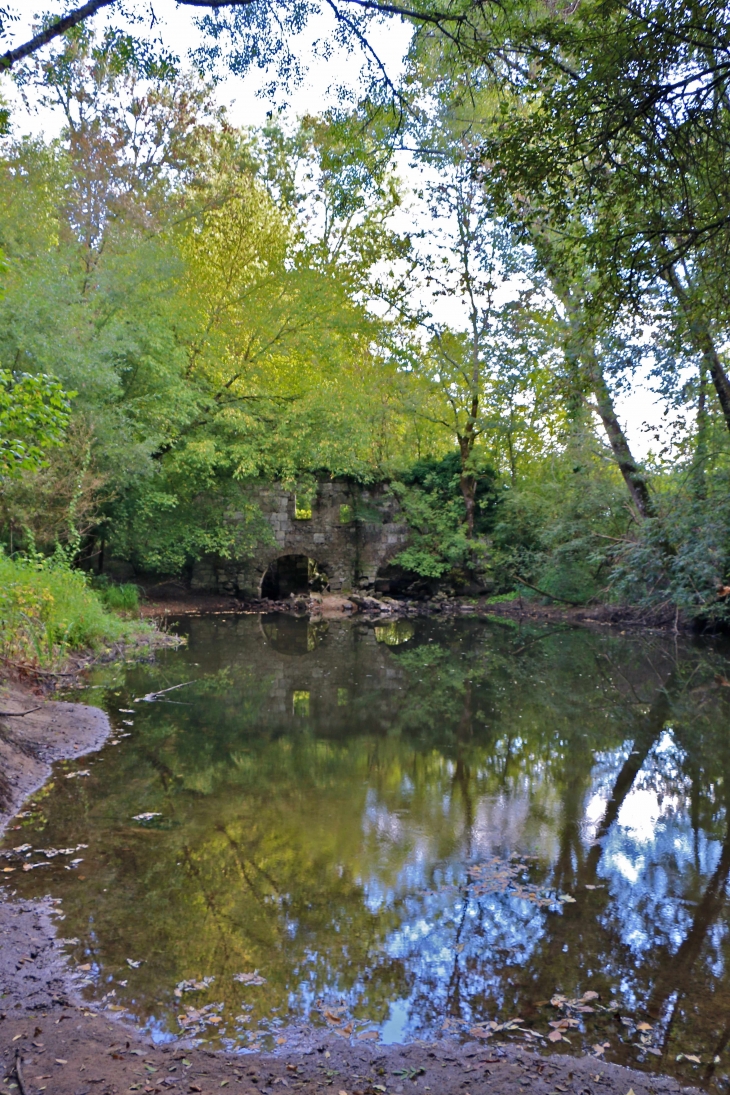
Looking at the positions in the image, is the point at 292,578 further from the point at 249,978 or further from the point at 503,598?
the point at 249,978

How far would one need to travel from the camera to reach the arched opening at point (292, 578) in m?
24.3

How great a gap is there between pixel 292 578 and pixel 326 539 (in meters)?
3.78

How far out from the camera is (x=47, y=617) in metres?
9.65

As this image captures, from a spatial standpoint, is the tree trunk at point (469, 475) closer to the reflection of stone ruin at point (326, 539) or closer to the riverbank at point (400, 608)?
the reflection of stone ruin at point (326, 539)

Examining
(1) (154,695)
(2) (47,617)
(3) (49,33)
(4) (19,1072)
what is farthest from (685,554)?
(4) (19,1072)

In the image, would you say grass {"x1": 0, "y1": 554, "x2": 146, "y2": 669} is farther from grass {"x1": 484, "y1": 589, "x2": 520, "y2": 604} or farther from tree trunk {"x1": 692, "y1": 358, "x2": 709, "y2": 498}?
grass {"x1": 484, "y1": 589, "x2": 520, "y2": 604}

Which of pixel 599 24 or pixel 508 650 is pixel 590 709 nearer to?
pixel 508 650

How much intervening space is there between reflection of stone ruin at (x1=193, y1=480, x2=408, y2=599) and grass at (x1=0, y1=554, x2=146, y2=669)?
9507 mm

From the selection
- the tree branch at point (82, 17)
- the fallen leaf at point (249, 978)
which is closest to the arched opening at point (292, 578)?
the tree branch at point (82, 17)

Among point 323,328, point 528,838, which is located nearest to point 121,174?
point 323,328

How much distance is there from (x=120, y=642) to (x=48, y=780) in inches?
248

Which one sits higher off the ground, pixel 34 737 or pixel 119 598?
pixel 119 598

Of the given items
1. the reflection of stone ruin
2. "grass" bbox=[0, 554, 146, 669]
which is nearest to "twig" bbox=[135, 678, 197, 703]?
"grass" bbox=[0, 554, 146, 669]

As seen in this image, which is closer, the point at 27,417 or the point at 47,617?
the point at 27,417
